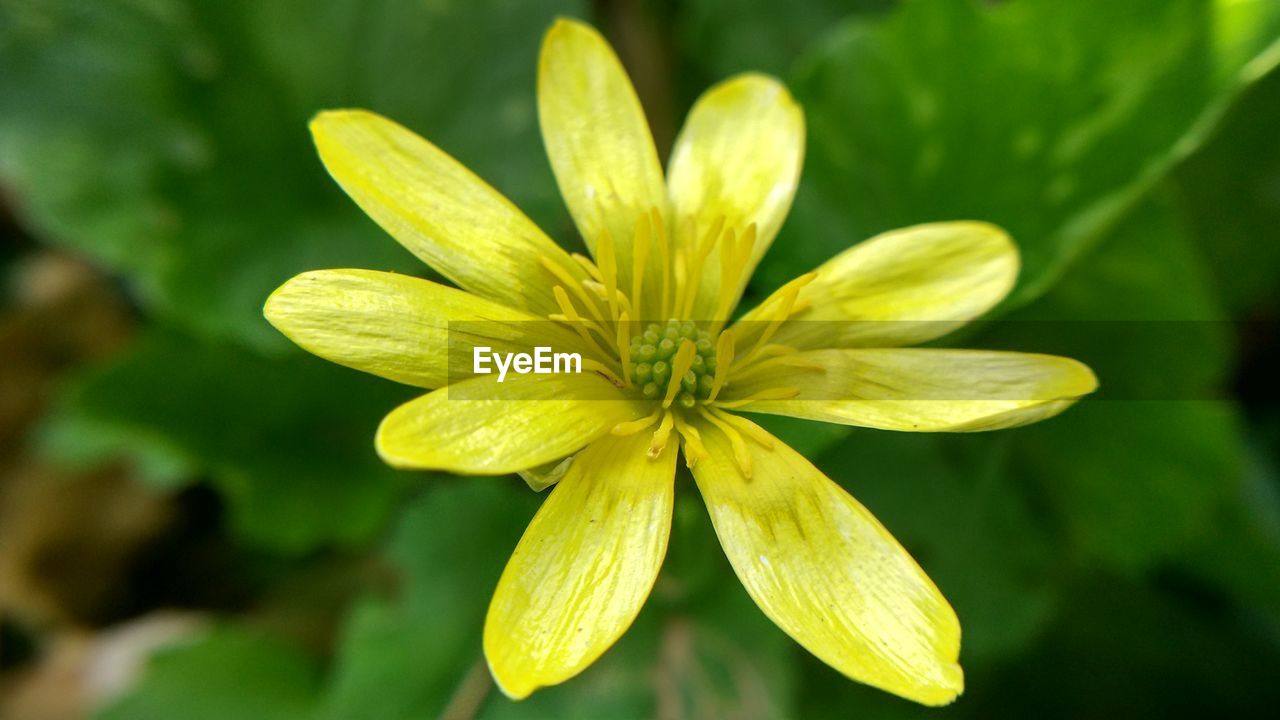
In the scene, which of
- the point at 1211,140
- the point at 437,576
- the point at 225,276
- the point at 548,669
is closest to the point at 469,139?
the point at 225,276

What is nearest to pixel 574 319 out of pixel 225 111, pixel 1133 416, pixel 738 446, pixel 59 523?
pixel 738 446

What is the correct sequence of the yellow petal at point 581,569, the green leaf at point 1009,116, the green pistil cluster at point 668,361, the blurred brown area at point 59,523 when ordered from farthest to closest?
the blurred brown area at point 59,523, the green leaf at point 1009,116, the green pistil cluster at point 668,361, the yellow petal at point 581,569

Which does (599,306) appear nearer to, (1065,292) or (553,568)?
(553,568)

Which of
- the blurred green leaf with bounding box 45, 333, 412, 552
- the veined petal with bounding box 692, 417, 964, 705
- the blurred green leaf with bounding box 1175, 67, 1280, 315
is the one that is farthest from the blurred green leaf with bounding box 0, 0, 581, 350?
the blurred green leaf with bounding box 1175, 67, 1280, 315

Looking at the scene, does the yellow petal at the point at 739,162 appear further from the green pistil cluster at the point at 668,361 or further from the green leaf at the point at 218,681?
the green leaf at the point at 218,681

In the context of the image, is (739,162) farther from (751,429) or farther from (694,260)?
(751,429)

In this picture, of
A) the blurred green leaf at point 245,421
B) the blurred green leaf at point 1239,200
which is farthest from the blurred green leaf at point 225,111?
the blurred green leaf at point 1239,200
